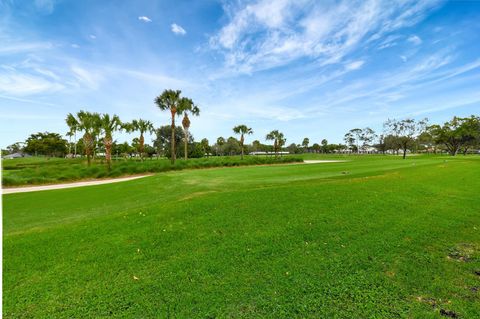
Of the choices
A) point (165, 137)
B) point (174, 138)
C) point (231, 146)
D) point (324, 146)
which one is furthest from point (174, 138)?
point (324, 146)

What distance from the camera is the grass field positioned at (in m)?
3.54

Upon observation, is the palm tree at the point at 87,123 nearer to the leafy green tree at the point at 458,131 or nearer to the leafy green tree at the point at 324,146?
the leafy green tree at the point at 458,131

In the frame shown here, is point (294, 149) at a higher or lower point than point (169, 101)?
lower

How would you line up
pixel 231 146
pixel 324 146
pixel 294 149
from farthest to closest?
pixel 294 149, pixel 324 146, pixel 231 146

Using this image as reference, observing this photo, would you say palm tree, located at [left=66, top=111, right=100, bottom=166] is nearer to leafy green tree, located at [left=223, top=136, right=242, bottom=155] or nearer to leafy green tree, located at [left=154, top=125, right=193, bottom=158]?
leafy green tree, located at [left=154, top=125, right=193, bottom=158]

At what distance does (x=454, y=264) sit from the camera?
459 centimetres

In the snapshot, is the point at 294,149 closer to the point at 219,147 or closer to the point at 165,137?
the point at 219,147

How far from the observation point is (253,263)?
4.64 metres

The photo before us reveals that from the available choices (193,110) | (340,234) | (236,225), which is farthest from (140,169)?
(340,234)

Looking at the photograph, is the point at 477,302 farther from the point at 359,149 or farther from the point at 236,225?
the point at 359,149

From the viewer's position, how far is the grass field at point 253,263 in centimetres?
354

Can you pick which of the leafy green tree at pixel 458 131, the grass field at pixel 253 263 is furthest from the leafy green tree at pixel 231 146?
the grass field at pixel 253 263

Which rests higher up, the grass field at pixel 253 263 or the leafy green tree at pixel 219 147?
the leafy green tree at pixel 219 147

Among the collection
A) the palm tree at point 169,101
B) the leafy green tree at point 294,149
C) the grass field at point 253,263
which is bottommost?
the grass field at point 253,263
